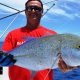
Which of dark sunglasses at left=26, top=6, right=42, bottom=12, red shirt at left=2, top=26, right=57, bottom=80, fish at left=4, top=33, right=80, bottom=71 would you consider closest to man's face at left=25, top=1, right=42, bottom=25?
dark sunglasses at left=26, top=6, right=42, bottom=12

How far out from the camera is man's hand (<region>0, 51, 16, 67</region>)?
4746 mm

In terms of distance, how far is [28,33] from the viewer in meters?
5.39

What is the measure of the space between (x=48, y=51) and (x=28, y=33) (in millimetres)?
781

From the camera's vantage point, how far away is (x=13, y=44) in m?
5.36

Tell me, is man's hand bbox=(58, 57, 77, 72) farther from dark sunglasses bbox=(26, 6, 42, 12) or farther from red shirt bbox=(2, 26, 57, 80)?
dark sunglasses bbox=(26, 6, 42, 12)

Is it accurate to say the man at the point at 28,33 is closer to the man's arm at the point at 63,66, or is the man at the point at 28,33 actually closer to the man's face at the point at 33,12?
the man's face at the point at 33,12

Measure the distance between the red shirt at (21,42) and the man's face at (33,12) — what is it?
0.15 metres

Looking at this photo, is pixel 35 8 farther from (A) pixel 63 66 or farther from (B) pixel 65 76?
(B) pixel 65 76

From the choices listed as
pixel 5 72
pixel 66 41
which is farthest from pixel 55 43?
pixel 5 72

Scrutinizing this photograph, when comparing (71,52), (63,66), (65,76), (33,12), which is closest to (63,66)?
(63,66)

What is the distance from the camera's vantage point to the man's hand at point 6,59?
15.6 ft

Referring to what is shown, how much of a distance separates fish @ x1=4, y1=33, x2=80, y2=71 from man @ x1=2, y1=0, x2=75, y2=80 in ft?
1.13

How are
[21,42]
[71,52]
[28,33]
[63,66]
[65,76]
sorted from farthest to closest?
1. [65,76]
2. [28,33]
3. [21,42]
4. [63,66]
5. [71,52]

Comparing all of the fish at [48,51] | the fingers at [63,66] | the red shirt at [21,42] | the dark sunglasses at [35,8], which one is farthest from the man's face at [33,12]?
the fingers at [63,66]
